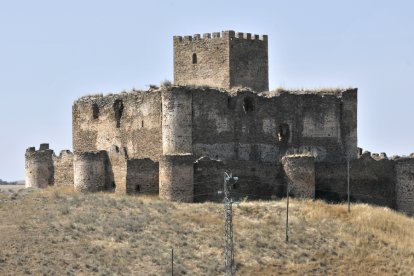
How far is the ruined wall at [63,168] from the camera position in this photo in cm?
5766

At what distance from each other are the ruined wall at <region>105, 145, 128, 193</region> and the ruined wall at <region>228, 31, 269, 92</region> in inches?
274

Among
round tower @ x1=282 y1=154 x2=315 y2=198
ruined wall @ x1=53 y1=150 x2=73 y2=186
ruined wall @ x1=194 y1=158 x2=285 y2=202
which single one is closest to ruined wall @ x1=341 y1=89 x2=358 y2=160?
round tower @ x1=282 y1=154 x2=315 y2=198

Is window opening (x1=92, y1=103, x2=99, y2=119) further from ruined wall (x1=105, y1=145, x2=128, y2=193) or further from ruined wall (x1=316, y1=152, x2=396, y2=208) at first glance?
ruined wall (x1=316, y1=152, x2=396, y2=208)

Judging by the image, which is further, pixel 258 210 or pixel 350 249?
pixel 258 210

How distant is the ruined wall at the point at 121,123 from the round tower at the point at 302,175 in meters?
6.34

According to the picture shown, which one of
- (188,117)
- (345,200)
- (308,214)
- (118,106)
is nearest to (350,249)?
(308,214)

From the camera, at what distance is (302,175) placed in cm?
5259

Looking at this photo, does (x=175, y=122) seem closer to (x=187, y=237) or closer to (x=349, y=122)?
(x=187, y=237)

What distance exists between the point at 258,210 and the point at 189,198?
324 centimetres

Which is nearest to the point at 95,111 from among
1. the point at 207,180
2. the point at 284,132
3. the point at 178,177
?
the point at 178,177

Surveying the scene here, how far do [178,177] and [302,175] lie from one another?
595cm

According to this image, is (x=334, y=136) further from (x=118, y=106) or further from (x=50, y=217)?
(x=50, y=217)

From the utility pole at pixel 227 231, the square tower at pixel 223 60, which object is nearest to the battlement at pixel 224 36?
the square tower at pixel 223 60

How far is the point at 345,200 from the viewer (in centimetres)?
5441
